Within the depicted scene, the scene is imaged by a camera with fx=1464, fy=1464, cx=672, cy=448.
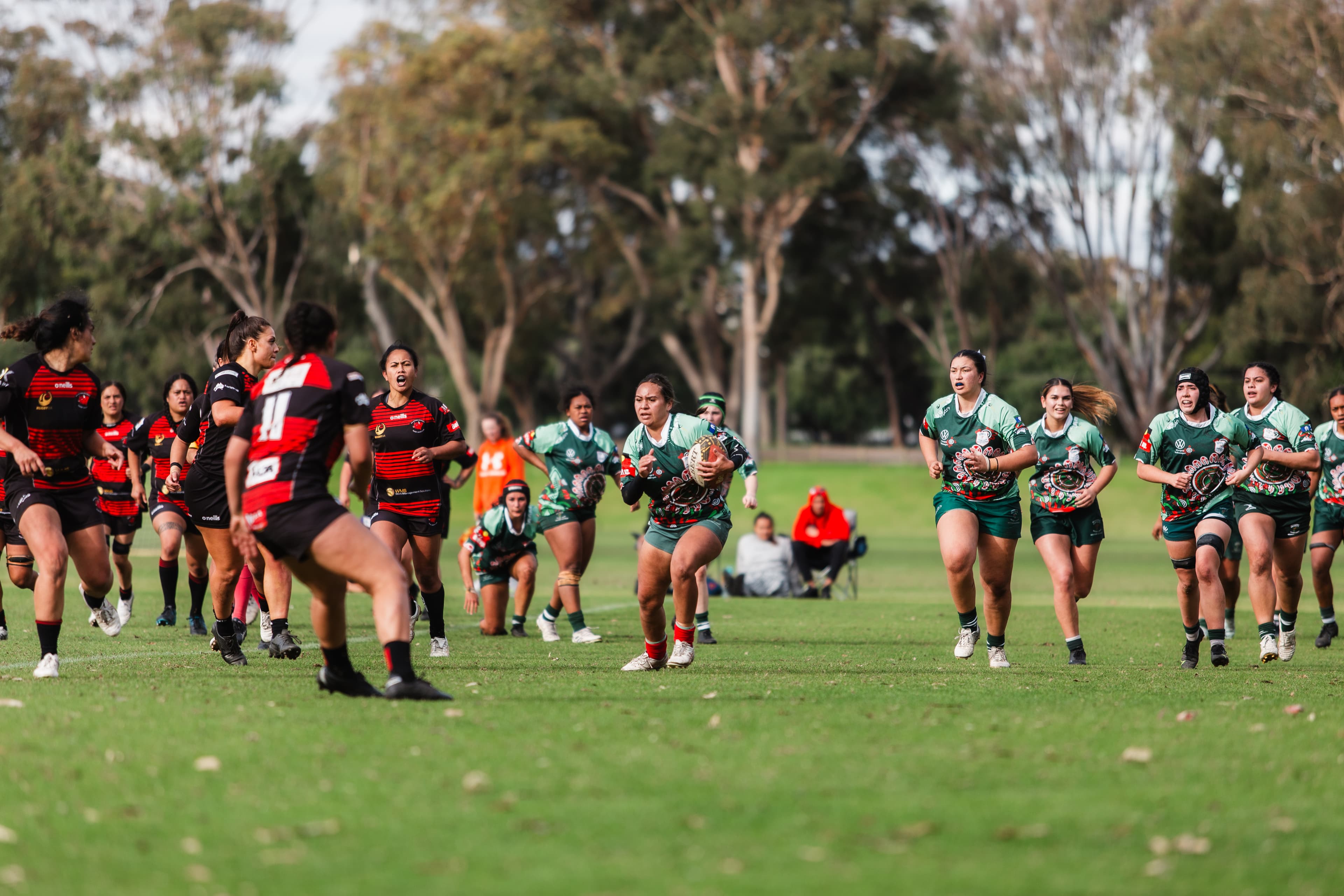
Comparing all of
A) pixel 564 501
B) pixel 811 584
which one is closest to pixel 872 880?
pixel 564 501

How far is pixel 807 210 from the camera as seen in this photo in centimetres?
4481

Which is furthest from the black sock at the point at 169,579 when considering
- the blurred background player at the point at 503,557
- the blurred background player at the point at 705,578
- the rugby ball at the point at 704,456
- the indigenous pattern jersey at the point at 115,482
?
the rugby ball at the point at 704,456

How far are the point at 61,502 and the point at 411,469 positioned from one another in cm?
253

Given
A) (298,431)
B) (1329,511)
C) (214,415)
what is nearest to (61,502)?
(214,415)

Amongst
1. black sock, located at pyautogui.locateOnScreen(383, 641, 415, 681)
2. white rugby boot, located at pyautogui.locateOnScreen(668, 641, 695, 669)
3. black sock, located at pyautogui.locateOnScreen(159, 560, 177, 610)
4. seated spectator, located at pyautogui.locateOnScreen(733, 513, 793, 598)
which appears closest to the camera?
black sock, located at pyautogui.locateOnScreen(383, 641, 415, 681)

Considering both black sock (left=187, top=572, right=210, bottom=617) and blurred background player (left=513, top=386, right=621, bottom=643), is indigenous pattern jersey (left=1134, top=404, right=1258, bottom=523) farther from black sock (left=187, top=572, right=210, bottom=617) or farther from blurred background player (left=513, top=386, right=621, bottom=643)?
black sock (left=187, top=572, right=210, bottom=617)

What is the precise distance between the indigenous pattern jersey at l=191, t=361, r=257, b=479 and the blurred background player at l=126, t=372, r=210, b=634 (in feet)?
6.30

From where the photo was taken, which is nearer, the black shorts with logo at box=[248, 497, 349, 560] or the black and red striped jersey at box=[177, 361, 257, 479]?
the black shorts with logo at box=[248, 497, 349, 560]

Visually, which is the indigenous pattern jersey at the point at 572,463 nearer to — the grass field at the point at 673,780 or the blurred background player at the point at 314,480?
the grass field at the point at 673,780

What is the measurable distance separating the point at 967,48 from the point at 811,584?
29.9m

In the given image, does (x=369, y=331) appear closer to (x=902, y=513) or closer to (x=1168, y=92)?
(x=902, y=513)

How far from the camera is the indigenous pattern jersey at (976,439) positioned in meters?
9.70

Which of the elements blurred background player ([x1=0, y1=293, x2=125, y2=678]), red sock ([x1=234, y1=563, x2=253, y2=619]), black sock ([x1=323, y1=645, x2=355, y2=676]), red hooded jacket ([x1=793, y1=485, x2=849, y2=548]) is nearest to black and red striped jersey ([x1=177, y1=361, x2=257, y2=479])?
blurred background player ([x1=0, y1=293, x2=125, y2=678])

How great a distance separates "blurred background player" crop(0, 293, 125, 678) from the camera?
8.45m
